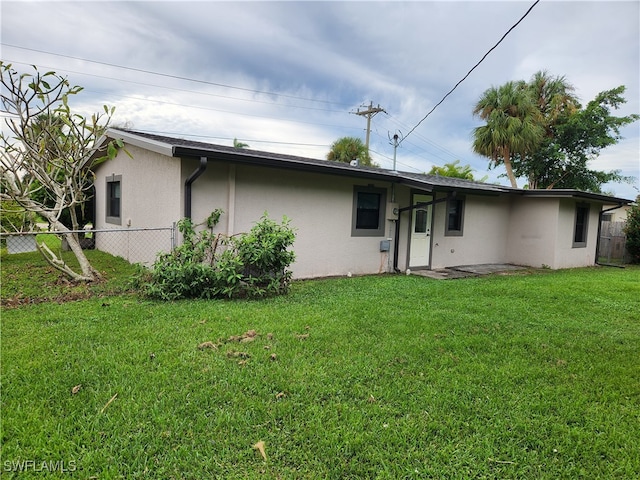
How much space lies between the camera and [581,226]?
12.4m

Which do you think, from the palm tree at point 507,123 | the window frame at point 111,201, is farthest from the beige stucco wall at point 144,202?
the palm tree at point 507,123

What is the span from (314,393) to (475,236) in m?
9.65

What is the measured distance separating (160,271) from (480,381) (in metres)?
4.49

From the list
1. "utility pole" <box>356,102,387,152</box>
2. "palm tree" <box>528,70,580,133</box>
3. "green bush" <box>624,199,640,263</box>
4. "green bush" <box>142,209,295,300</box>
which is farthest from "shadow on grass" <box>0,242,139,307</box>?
"palm tree" <box>528,70,580,133</box>

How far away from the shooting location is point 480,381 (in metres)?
3.10

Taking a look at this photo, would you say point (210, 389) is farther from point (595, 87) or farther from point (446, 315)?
point (595, 87)

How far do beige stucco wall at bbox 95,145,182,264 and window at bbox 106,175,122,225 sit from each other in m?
0.14

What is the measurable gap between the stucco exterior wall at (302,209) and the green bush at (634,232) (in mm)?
10876

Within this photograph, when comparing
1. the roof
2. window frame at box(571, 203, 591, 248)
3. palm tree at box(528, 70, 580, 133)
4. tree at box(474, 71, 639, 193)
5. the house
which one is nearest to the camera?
the roof

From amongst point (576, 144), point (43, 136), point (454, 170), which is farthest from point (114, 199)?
point (576, 144)

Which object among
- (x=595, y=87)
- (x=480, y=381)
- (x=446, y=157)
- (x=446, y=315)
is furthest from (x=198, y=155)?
(x=446, y=157)

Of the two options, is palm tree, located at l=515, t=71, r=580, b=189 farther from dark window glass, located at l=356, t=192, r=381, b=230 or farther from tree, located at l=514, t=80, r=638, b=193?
dark window glass, located at l=356, t=192, r=381, b=230

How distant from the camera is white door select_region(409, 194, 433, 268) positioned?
9.53 metres

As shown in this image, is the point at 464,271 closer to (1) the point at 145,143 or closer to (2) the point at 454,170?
(1) the point at 145,143
